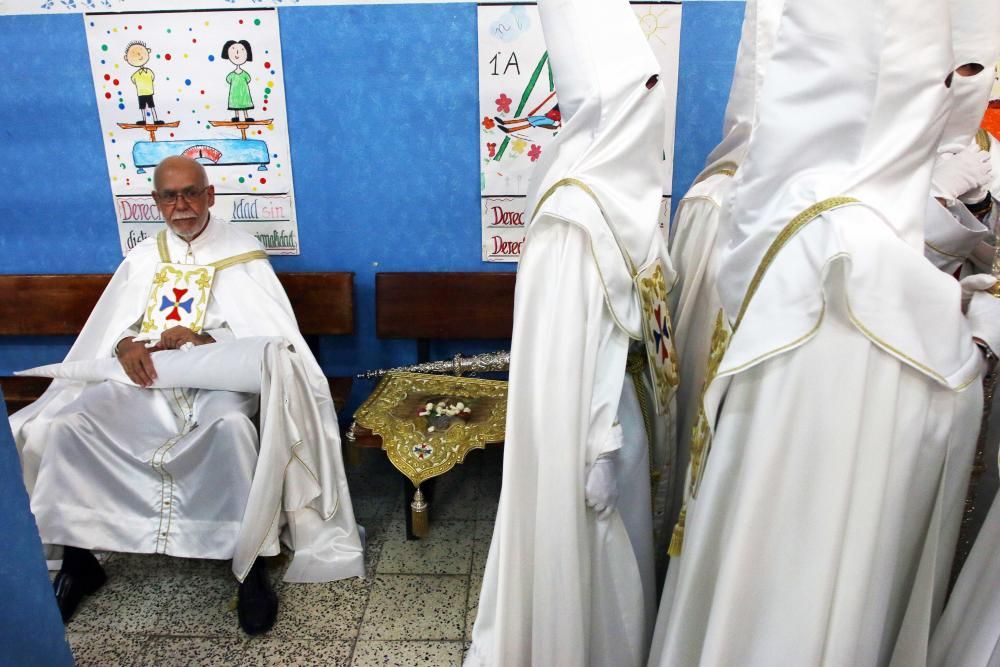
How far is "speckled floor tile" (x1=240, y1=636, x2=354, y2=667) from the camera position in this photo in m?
2.37

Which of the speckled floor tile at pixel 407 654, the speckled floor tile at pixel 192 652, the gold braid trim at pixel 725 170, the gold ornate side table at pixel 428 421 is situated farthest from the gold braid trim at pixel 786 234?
the speckled floor tile at pixel 192 652

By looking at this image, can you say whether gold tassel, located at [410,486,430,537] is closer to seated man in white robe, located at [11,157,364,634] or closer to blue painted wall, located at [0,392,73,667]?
seated man in white robe, located at [11,157,364,634]

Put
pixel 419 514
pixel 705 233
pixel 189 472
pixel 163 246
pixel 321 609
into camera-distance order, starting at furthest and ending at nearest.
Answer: pixel 163 246
pixel 419 514
pixel 321 609
pixel 189 472
pixel 705 233

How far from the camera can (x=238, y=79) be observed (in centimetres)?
337

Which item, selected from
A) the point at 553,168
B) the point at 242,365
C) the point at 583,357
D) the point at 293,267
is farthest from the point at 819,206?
the point at 293,267

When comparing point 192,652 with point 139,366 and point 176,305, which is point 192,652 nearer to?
point 139,366

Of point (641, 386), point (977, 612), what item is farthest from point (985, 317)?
point (641, 386)

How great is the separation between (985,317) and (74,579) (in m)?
3.20

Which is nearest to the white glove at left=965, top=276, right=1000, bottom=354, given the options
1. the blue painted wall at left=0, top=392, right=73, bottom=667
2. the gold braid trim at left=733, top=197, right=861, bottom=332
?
the gold braid trim at left=733, top=197, right=861, bottom=332

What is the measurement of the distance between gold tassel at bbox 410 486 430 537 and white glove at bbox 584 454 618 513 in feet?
3.96

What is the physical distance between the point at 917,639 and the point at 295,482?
2.12 meters

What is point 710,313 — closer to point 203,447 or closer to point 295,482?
point 295,482

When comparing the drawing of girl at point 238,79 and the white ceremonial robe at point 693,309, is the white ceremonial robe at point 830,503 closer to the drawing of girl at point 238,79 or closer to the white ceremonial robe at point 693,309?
the white ceremonial robe at point 693,309

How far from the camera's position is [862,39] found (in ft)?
3.91
